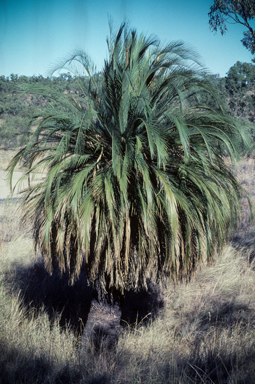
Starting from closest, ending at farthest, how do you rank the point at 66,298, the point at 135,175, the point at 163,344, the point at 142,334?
1. the point at 135,175
2. the point at 163,344
3. the point at 142,334
4. the point at 66,298

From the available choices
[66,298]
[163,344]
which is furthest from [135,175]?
[66,298]

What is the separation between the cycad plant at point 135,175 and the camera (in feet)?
9.30

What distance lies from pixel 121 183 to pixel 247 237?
4.88 m

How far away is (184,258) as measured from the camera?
310 centimetres

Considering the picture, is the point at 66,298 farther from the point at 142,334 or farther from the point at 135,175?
the point at 135,175

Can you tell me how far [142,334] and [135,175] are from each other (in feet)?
6.87

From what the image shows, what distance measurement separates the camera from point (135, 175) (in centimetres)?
300

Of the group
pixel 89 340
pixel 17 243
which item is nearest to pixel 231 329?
pixel 89 340

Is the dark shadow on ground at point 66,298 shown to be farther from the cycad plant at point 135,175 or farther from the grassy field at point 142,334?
the cycad plant at point 135,175

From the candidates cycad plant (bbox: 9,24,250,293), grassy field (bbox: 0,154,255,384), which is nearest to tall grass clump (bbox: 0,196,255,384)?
grassy field (bbox: 0,154,255,384)

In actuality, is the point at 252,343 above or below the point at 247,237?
below

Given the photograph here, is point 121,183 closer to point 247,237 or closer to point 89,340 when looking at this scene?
point 89,340

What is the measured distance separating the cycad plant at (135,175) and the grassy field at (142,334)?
79 cm

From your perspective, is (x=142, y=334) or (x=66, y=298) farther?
(x=66, y=298)
